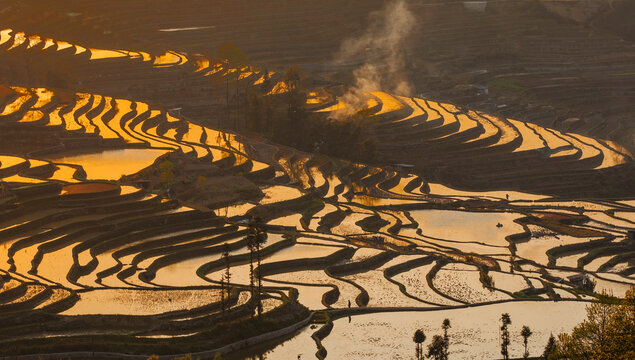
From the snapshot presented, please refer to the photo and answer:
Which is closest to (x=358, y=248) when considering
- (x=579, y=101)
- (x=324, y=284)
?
(x=324, y=284)

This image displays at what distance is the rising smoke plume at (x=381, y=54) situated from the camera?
257 feet

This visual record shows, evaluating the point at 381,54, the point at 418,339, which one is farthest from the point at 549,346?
the point at 381,54

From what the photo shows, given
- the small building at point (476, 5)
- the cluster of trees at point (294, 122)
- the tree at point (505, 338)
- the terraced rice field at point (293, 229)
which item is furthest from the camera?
the small building at point (476, 5)

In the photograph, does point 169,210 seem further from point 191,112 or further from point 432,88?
point 432,88

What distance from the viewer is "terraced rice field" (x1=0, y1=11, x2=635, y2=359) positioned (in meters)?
33.1

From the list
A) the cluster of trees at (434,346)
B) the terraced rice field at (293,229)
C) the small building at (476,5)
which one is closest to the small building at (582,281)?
the terraced rice field at (293,229)

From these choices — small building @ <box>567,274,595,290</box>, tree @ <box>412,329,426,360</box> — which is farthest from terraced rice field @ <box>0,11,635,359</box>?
tree @ <box>412,329,426,360</box>

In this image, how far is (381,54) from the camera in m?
88.2

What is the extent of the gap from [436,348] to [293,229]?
15.7m

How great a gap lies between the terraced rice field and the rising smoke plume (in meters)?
8.60

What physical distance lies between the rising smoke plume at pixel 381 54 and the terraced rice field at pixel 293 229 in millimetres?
8601

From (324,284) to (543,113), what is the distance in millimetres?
40498

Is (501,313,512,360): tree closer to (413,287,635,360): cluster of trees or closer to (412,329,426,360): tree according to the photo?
(413,287,635,360): cluster of trees

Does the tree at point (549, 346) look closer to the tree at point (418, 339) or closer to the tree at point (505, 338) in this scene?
the tree at point (505, 338)
